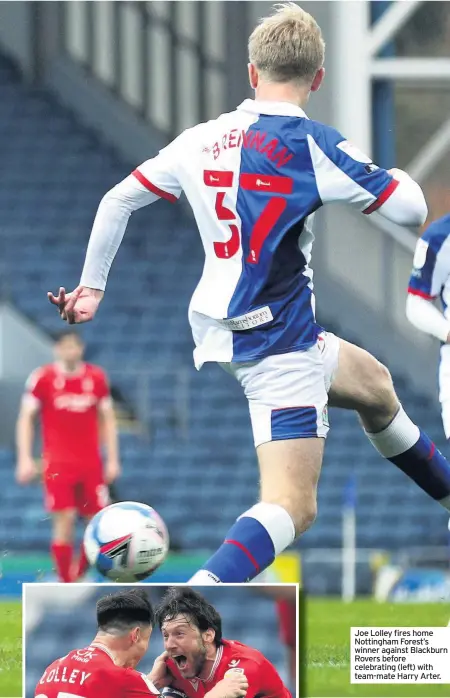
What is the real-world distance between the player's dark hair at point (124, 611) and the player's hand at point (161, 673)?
0.29 ft

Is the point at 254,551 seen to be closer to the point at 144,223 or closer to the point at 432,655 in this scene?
the point at 432,655

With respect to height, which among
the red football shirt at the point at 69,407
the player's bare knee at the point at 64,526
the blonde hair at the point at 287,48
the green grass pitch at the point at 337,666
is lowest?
the player's bare knee at the point at 64,526

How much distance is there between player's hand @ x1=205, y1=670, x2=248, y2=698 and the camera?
366 centimetres

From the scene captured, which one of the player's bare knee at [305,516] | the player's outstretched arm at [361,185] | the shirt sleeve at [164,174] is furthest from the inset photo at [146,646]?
the shirt sleeve at [164,174]

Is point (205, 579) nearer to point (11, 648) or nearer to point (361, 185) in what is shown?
point (11, 648)

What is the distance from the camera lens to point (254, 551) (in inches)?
162

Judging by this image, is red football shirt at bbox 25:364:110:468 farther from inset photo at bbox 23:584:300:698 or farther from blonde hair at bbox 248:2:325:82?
inset photo at bbox 23:584:300:698

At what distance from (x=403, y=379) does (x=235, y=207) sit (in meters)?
10.1

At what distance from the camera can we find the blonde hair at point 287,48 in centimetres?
432

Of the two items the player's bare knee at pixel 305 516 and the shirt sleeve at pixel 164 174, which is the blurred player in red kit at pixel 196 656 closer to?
the player's bare knee at pixel 305 516

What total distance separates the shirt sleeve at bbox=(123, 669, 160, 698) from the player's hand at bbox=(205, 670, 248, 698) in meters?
0.15

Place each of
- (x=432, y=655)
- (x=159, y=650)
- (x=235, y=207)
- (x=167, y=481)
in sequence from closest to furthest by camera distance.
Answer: (x=159, y=650) < (x=432, y=655) < (x=235, y=207) < (x=167, y=481)

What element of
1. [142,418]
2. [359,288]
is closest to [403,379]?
[359,288]

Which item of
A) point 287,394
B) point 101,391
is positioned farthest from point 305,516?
point 101,391
